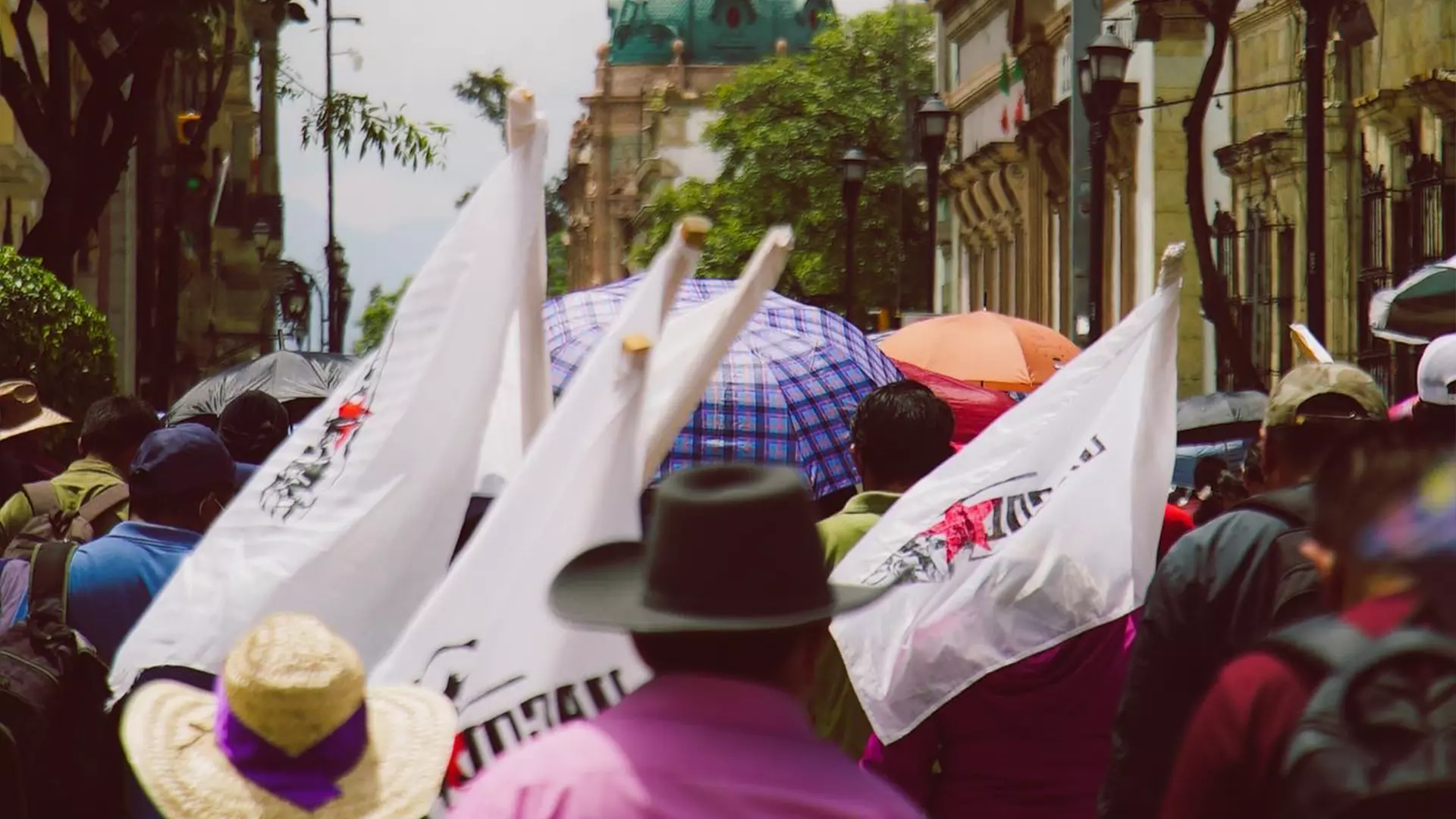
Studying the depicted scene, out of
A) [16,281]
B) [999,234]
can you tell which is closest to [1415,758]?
[16,281]

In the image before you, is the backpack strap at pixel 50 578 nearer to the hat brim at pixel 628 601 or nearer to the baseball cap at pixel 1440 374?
the hat brim at pixel 628 601

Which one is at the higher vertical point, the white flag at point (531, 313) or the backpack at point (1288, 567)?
the white flag at point (531, 313)

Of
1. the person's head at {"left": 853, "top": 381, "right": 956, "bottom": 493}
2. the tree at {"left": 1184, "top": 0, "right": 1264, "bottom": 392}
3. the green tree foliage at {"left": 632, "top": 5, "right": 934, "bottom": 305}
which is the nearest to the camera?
the person's head at {"left": 853, "top": 381, "right": 956, "bottom": 493}

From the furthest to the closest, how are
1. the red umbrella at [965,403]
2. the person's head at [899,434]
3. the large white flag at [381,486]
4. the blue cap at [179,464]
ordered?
the red umbrella at [965,403], the blue cap at [179,464], the person's head at [899,434], the large white flag at [381,486]

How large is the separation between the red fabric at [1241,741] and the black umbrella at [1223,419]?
13950 mm

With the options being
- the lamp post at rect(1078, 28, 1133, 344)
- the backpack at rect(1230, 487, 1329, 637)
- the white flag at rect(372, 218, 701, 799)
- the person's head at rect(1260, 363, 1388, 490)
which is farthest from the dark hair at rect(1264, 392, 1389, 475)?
the lamp post at rect(1078, 28, 1133, 344)

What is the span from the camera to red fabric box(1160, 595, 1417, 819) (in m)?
3.21

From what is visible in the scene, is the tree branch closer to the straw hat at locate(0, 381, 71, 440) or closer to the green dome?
the straw hat at locate(0, 381, 71, 440)

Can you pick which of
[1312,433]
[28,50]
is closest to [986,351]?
[28,50]

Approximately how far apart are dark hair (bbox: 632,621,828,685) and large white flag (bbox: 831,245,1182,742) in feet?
8.30

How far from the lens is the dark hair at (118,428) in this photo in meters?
8.26

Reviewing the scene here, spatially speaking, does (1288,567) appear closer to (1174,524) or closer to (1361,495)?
(1361,495)

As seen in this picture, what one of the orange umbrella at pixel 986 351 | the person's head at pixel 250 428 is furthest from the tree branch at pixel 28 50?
the person's head at pixel 250 428

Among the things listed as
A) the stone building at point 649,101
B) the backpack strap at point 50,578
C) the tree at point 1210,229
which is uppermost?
the stone building at point 649,101
